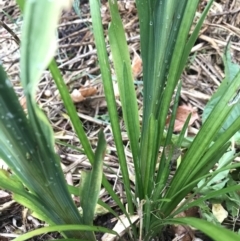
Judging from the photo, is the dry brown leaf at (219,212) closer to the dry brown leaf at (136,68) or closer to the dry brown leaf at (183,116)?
the dry brown leaf at (183,116)

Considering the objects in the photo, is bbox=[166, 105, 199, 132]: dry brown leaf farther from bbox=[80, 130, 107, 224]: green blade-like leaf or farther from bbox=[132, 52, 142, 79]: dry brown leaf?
Result: bbox=[80, 130, 107, 224]: green blade-like leaf

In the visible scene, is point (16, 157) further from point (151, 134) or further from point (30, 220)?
point (30, 220)

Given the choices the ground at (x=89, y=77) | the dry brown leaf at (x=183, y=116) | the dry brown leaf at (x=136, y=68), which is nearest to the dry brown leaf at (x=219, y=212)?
the ground at (x=89, y=77)

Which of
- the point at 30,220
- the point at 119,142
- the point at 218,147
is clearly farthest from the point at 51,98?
the point at 218,147

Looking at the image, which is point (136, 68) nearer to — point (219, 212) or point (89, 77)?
point (89, 77)

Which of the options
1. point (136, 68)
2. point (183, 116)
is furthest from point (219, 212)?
point (136, 68)
